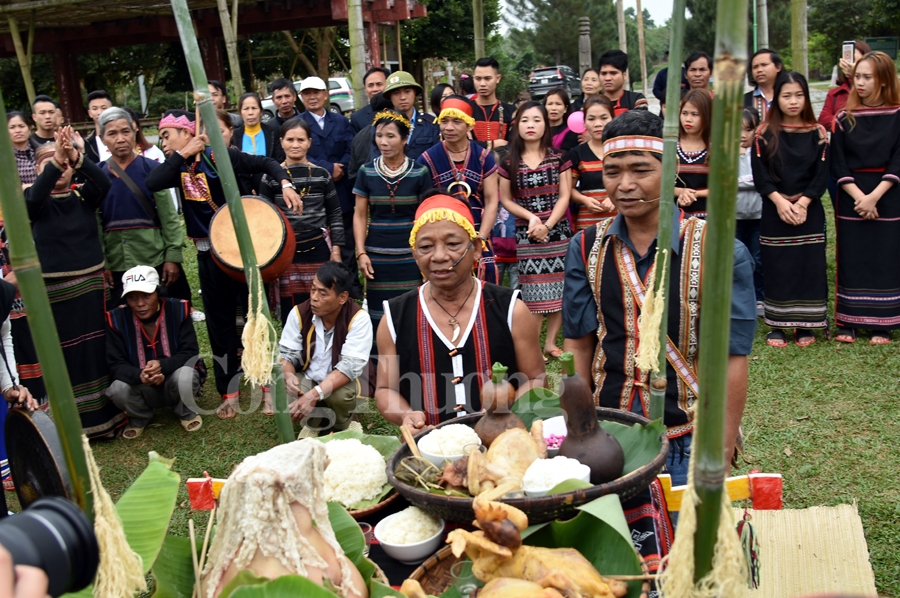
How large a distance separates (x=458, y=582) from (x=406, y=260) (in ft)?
13.3

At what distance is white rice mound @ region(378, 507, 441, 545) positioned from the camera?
1938mm

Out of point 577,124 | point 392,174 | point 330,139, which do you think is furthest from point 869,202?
point 330,139

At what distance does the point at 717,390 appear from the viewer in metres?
1.04

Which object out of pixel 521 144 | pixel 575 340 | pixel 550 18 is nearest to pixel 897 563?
pixel 575 340

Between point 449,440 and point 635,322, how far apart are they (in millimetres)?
775

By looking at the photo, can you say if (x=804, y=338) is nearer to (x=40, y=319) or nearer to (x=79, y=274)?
(x=79, y=274)

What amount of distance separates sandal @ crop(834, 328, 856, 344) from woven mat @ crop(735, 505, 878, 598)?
319 centimetres

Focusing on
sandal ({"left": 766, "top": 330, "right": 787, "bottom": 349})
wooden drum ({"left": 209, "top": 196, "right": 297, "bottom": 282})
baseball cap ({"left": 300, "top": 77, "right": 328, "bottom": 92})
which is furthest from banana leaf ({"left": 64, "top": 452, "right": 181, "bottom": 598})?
baseball cap ({"left": 300, "top": 77, "right": 328, "bottom": 92})

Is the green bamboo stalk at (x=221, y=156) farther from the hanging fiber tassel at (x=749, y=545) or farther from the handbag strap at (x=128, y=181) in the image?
the handbag strap at (x=128, y=181)

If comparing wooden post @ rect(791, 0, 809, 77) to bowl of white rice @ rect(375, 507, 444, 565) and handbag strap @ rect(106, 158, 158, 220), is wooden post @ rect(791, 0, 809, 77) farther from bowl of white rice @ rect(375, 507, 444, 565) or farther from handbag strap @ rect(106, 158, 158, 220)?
bowl of white rice @ rect(375, 507, 444, 565)

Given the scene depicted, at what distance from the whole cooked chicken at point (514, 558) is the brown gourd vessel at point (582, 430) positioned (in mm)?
290

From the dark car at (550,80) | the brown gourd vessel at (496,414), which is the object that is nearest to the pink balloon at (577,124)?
the brown gourd vessel at (496,414)

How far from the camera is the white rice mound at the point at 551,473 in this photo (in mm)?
1705

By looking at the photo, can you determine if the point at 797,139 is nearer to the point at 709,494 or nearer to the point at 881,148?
the point at 881,148
